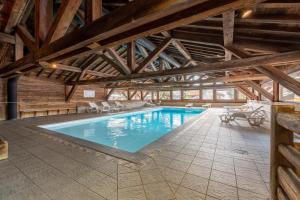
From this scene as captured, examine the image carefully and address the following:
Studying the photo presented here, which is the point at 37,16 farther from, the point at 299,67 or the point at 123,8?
the point at 299,67

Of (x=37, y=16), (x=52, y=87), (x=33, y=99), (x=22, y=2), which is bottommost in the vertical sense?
(x=33, y=99)

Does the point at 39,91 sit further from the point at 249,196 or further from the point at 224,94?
the point at 224,94

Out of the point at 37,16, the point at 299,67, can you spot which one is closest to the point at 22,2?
the point at 37,16

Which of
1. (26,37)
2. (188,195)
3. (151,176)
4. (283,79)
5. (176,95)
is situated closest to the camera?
(188,195)

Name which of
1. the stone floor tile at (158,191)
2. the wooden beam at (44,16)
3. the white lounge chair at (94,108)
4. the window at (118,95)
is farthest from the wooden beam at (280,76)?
the window at (118,95)

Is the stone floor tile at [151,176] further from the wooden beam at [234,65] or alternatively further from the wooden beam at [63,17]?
the wooden beam at [234,65]

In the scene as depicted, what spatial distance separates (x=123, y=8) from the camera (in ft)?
5.10

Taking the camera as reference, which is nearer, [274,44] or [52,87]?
[274,44]

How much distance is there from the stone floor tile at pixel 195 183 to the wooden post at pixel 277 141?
0.64 meters

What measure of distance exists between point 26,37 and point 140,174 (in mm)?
4389

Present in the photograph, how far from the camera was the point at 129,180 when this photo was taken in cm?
176

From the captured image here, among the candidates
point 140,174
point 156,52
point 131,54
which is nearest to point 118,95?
point 131,54

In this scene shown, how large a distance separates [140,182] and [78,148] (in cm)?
177

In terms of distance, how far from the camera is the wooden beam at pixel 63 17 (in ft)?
6.45
